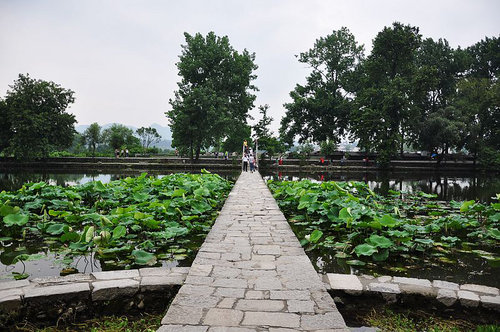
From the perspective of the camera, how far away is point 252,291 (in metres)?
2.25

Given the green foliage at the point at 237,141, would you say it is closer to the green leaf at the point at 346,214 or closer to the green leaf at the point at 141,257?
the green leaf at the point at 346,214

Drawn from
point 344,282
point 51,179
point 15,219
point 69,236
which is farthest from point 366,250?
point 51,179

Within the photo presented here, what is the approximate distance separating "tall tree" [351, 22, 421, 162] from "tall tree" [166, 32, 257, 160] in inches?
395

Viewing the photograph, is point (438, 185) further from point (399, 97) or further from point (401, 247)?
point (401, 247)

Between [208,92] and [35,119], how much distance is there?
535 inches

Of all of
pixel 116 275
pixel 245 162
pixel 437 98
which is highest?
pixel 437 98

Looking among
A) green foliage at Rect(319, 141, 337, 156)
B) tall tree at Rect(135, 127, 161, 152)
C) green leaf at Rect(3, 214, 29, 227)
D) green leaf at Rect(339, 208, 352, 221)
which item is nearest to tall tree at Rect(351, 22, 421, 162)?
green foliage at Rect(319, 141, 337, 156)

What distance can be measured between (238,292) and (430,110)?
33.7 m

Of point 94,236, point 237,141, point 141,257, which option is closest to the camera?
point 141,257

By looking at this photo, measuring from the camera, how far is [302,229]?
5.12 m

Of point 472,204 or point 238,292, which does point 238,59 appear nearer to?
point 472,204

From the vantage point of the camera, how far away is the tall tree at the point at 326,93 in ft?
95.0

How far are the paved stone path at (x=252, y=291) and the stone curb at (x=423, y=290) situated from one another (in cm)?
28

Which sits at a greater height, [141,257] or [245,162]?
[245,162]
